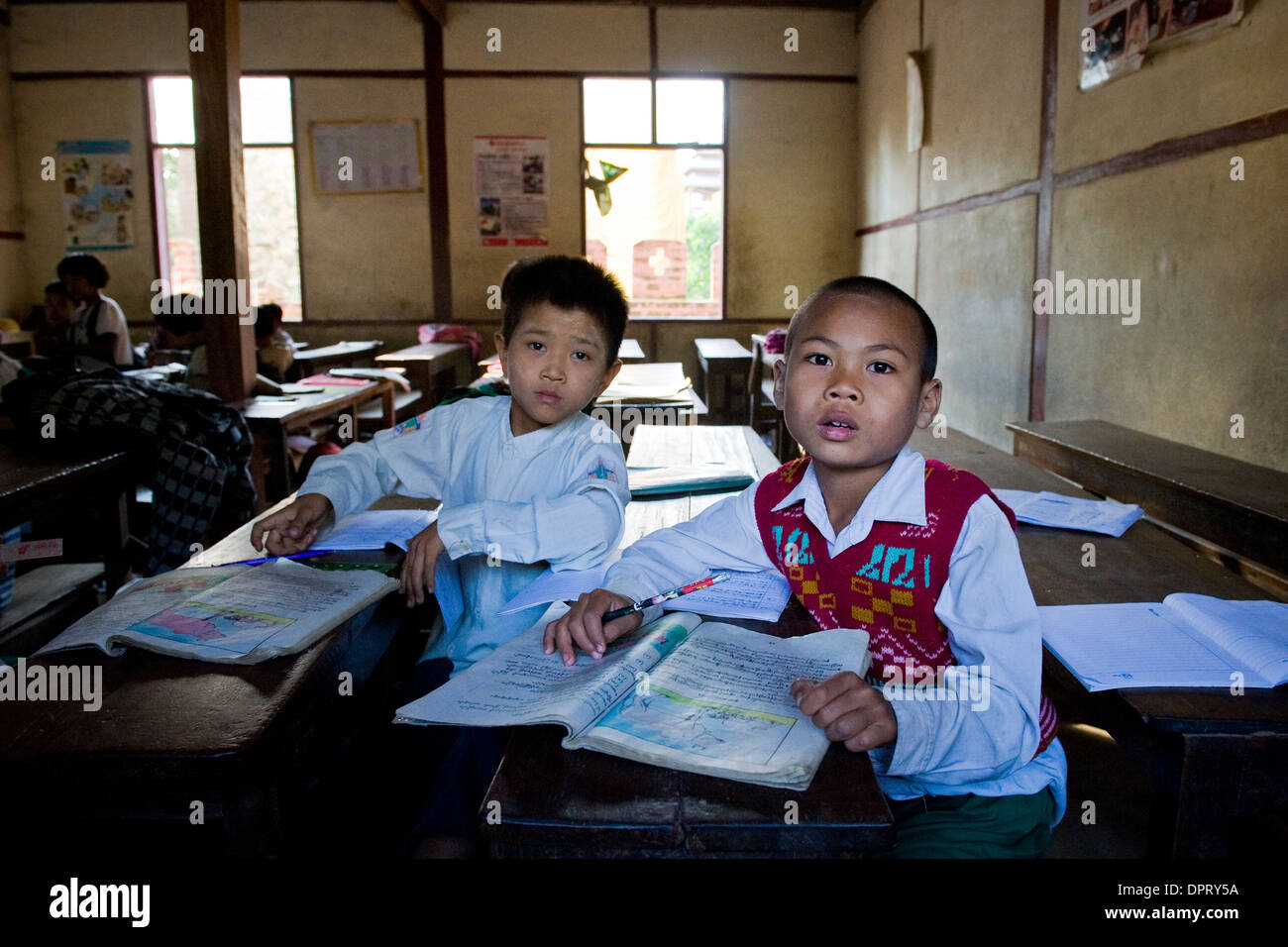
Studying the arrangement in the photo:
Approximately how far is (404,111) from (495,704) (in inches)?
298

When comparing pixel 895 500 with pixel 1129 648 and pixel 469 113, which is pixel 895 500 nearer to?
pixel 1129 648

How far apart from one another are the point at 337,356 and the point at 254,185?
2.09 m

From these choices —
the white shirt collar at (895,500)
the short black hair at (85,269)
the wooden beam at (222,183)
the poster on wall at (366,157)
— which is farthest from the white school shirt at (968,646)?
the poster on wall at (366,157)

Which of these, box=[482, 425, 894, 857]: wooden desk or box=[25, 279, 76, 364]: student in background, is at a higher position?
box=[25, 279, 76, 364]: student in background

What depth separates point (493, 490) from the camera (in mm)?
1560

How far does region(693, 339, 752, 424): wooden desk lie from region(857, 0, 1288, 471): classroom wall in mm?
1307

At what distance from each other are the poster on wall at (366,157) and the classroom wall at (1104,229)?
12.8ft

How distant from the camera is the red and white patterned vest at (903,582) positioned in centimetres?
106

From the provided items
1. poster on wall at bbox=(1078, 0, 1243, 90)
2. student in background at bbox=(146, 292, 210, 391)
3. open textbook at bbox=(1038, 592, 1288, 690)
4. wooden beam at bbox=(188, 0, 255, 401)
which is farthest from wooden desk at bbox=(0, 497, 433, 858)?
student in background at bbox=(146, 292, 210, 391)

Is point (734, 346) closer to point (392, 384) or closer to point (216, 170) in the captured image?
point (392, 384)

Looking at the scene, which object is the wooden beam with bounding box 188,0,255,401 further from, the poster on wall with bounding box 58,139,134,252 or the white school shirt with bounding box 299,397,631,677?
the poster on wall with bounding box 58,139,134,252

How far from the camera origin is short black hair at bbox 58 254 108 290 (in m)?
5.21

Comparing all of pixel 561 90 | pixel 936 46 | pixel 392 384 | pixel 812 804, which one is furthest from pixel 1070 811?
pixel 561 90

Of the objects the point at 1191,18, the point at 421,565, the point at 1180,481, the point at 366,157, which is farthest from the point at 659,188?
the point at 421,565
